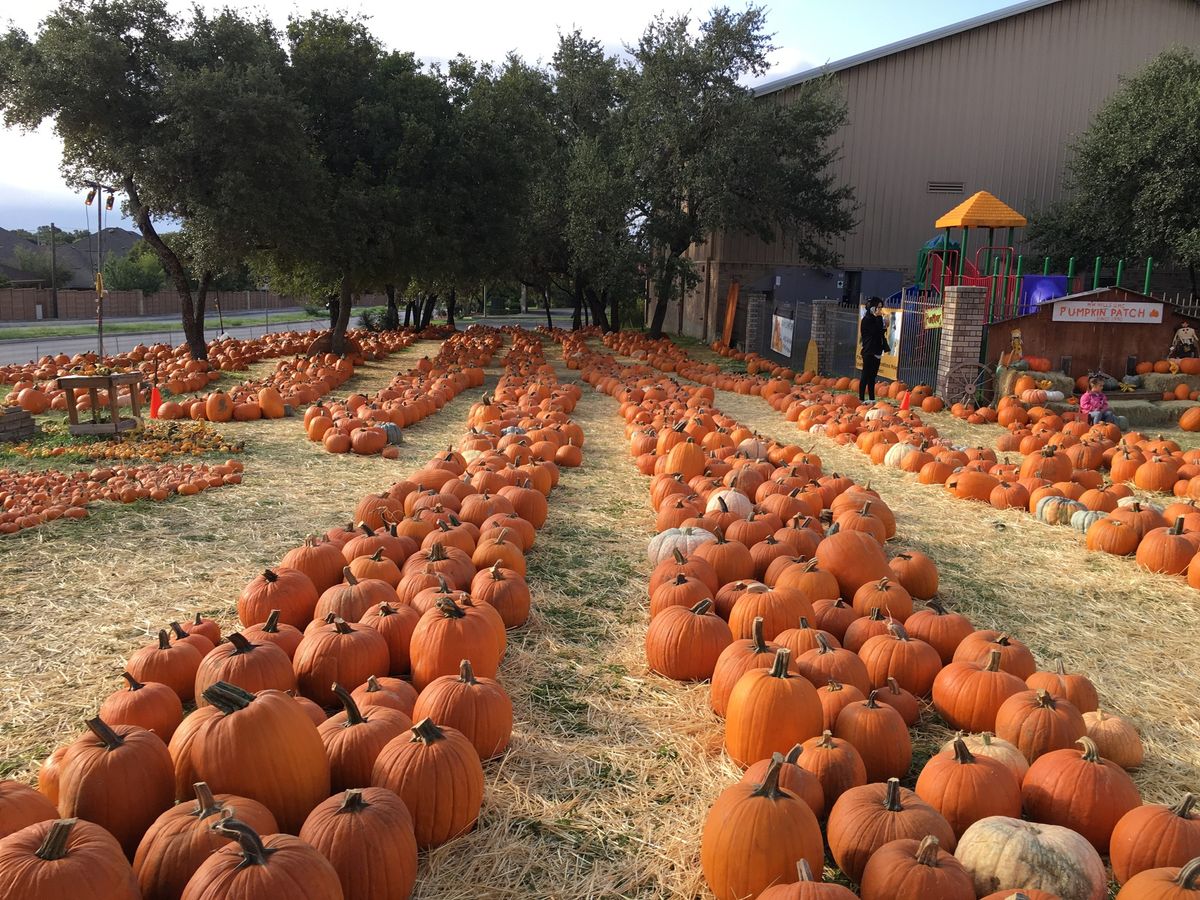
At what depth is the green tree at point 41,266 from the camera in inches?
2655

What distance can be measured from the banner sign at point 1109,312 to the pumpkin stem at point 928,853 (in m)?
13.2

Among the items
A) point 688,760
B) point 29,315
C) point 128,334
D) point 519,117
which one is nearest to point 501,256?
point 519,117

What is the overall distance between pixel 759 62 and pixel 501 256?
10.1 metres

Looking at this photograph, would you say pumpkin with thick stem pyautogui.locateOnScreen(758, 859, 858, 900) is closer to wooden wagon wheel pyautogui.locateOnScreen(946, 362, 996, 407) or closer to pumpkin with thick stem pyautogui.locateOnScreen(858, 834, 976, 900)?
pumpkin with thick stem pyautogui.locateOnScreen(858, 834, 976, 900)

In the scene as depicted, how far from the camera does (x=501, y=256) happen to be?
20016 millimetres

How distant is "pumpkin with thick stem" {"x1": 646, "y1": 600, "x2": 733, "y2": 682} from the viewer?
13.1 feet

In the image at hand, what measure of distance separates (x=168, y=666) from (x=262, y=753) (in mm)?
1165

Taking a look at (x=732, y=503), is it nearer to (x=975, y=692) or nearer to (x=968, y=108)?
(x=975, y=692)

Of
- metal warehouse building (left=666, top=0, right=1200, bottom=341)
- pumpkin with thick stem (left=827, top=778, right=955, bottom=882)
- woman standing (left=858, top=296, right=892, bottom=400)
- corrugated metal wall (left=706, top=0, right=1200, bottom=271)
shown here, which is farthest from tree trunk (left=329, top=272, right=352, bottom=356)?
pumpkin with thick stem (left=827, top=778, right=955, bottom=882)

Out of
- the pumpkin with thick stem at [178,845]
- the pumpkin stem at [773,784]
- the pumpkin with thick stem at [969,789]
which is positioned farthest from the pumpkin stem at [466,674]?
the pumpkin with thick stem at [969,789]

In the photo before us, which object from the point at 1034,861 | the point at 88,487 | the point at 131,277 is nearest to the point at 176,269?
the point at 88,487

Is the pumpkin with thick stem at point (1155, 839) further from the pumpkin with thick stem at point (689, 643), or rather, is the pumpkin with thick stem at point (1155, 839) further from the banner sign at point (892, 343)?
the banner sign at point (892, 343)

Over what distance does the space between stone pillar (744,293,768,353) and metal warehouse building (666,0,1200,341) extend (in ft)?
14.7

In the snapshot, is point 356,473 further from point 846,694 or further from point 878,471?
point 846,694
